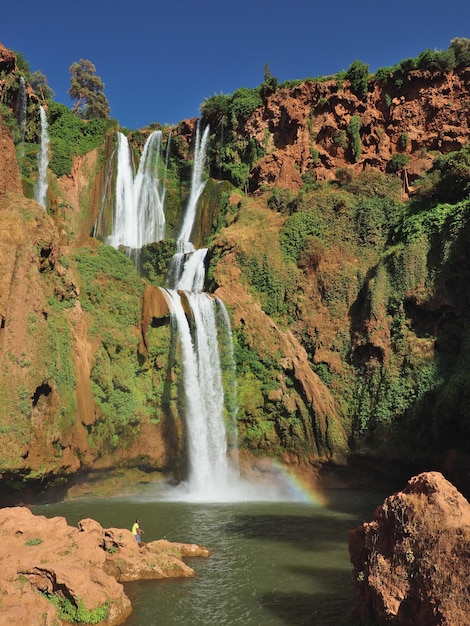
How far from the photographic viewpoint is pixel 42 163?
130ft

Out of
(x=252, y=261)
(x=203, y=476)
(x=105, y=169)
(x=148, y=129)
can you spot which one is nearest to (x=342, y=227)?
(x=252, y=261)

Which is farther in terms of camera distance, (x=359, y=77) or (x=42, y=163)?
(x=42, y=163)

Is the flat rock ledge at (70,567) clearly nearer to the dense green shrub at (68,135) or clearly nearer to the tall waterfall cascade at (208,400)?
the tall waterfall cascade at (208,400)

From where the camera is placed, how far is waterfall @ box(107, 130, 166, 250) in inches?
1645

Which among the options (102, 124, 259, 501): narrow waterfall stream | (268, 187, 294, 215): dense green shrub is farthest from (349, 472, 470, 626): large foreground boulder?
(268, 187, 294, 215): dense green shrub

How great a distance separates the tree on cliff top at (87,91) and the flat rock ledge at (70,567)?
5711cm

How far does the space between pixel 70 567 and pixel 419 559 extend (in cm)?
769

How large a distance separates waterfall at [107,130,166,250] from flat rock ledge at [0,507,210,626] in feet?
96.9

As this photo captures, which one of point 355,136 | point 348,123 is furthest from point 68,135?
point 355,136

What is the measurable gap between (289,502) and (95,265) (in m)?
15.6

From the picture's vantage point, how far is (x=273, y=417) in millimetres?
26172

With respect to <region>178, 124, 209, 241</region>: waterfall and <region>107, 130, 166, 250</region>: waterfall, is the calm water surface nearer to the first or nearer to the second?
<region>107, 130, 166, 250</region>: waterfall

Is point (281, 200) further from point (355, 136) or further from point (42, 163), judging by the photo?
point (42, 163)

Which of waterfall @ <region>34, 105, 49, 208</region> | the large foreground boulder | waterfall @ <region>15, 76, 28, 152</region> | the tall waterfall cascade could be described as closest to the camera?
the large foreground boulder
